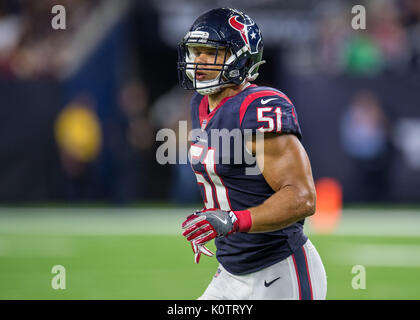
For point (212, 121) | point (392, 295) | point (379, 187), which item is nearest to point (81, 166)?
point (379, 187)

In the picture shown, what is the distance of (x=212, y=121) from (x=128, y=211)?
25.7 ft

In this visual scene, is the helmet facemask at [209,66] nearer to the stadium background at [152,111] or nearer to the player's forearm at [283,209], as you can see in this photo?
the player's forearm at [283,209]

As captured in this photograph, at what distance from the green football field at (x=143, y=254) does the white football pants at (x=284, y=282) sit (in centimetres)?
254

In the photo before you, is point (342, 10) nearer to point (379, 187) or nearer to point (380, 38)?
point (380, 38)

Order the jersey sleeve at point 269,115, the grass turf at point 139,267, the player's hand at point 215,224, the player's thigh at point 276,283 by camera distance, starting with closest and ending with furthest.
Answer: the player's hand at point 215,224 < the jersey sleeve at point 269,115 < the player's thigh at point 276,283 < the grass turf at point 139,267

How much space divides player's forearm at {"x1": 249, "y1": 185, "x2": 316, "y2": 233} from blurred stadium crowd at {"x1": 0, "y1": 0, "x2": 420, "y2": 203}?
8390 millimetres

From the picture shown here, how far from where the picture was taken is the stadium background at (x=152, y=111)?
11.3 metres

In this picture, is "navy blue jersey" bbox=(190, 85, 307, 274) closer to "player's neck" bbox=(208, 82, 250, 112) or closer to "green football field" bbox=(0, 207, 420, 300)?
"player's neck" bbox=(208, 82, 250, 112)

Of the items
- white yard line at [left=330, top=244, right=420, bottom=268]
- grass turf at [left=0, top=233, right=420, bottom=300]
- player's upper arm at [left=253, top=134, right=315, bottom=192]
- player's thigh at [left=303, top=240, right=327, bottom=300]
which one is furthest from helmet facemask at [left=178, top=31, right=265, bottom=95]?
white yard line at [left=330, top=244, right=420, bottom=268]

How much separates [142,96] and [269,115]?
8978mm

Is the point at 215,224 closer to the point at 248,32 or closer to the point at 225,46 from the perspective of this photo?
the point at 225,46

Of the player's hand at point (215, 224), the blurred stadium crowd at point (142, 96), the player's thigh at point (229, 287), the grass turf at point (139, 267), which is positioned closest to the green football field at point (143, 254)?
the grass turf at point (139, 267)

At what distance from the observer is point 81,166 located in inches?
466

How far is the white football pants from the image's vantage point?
3.27m
